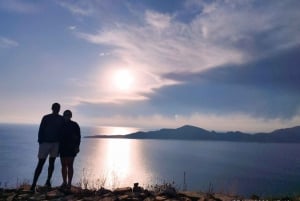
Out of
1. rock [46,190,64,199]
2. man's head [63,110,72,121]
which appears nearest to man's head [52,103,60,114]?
man's head [63,110,72,121]

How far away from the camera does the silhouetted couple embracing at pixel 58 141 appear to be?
1013 cm

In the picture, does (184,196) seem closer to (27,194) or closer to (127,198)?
(127,198)

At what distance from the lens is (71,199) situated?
820 cm

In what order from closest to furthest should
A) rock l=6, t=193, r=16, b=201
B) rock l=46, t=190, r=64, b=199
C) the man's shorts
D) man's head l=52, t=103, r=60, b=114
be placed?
rock l=6, t=193, r=16, b=201
rock l=46, t=190, r=64, b=199
the man's shorts
man's head l=52, t=103, r=60, b=114

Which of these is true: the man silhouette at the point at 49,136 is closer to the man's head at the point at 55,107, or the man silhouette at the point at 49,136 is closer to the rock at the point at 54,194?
the man's head at the point at 55,107

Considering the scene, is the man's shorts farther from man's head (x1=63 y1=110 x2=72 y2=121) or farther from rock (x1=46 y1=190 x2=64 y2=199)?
rock (x1=46 y1=190 x2=64 y2=199)

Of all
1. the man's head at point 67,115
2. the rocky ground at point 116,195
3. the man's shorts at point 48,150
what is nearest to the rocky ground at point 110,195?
the rocky ground at point 116,195

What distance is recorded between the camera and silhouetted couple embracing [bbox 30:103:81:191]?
33.2 ft

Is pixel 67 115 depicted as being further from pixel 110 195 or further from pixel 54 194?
pixel 110 195

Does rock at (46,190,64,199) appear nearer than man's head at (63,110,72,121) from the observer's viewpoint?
Yes

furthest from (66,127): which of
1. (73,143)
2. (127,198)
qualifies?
(127,198)

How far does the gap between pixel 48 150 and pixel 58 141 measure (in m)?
0.40

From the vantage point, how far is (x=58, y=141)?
10.3 m

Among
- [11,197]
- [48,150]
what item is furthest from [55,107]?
[11,197]
